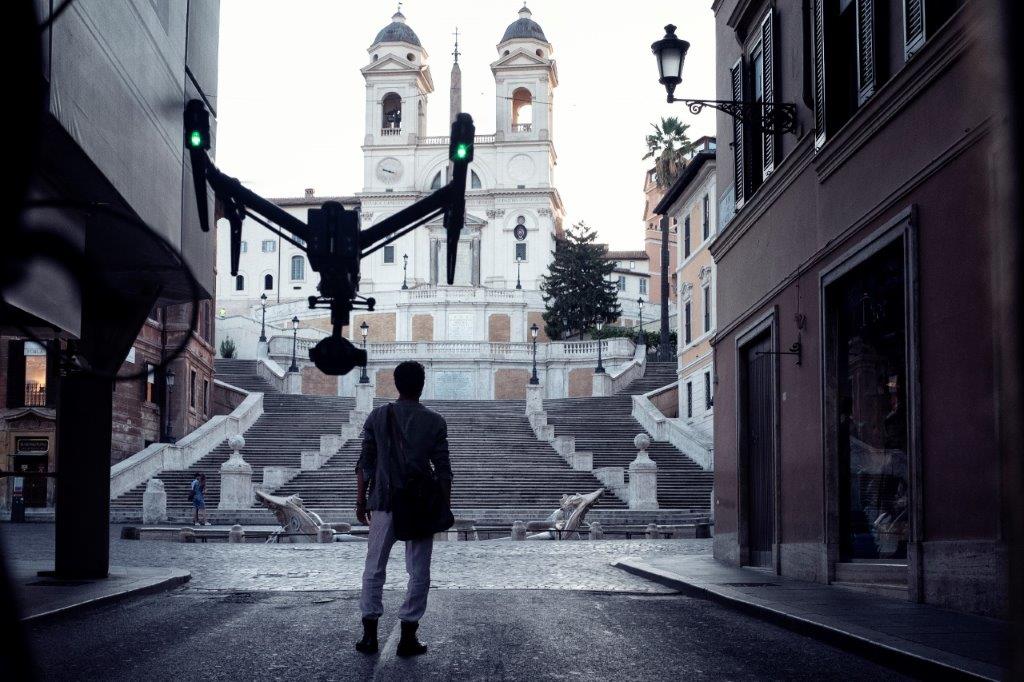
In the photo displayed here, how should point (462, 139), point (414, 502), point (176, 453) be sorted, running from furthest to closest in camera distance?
point (176, 453), point (462, 139), point (414, 502)

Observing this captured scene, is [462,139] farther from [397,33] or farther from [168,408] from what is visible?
[397,33]

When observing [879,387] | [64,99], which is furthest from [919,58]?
[64,99]

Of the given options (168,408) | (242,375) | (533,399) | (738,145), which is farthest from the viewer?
(242,375)

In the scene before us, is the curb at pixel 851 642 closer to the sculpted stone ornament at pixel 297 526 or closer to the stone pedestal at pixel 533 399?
the sculpted stone ornament at pixel 297 526

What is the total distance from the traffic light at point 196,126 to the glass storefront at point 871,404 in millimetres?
6136

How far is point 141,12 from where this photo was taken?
1441cm

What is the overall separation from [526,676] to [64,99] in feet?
22.6

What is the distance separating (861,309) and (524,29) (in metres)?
97.4

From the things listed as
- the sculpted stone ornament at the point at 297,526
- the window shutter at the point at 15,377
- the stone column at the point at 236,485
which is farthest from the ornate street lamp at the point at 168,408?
the sculpted stone ornament at the point at 297,526

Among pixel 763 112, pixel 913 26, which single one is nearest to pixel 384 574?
pixel 913 26

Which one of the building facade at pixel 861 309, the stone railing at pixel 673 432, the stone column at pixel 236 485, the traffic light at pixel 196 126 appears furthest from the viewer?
the stone railing at pixel 673 432

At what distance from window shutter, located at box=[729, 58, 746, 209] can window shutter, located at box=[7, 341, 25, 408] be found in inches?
1118

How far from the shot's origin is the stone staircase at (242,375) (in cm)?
6159

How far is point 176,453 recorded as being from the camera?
41.4 metres
